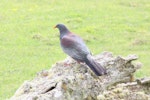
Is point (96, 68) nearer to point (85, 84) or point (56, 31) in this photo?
point (85, 84)

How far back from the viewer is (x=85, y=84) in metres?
7.47

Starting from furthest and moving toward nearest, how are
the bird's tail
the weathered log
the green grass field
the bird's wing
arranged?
the green grass field → the bird's wing → the bird's tail → the weathered log

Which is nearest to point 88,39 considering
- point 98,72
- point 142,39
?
point 142,39

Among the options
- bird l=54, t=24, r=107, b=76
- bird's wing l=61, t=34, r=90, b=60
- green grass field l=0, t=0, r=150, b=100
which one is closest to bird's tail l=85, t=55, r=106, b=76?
bird l=54, t=24, r=107, b=76

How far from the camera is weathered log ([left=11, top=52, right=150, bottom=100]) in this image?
23.4 feet

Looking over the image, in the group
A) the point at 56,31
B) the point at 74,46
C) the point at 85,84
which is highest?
the point at 85,84

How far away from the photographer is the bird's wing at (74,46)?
28.4 ft

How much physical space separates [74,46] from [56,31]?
965cm

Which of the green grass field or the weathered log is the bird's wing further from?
the green grass field

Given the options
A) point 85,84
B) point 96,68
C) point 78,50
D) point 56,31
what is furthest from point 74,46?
point 56,31

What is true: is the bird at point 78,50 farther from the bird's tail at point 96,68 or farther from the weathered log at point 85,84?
the weathered log at point 85,84

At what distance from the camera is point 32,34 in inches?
713

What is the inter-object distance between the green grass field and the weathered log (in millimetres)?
3984

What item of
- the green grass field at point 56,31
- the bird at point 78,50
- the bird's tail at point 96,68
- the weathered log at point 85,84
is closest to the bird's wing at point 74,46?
the bird at point 78,50
